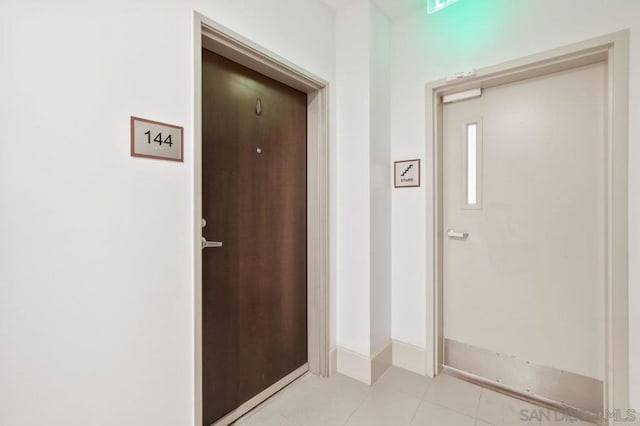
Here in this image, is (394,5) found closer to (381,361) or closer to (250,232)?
(250,232)

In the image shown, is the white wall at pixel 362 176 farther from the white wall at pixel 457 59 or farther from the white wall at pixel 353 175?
the white wall at pixel 457 59

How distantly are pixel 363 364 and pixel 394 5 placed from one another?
2.53 metres

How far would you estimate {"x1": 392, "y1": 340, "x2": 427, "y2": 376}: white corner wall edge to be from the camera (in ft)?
6.83

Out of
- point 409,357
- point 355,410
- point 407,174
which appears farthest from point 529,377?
point 407,174

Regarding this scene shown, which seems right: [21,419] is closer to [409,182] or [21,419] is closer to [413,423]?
[413,423]

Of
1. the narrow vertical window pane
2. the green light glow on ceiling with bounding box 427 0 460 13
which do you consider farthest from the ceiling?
the narrow vertical window pane

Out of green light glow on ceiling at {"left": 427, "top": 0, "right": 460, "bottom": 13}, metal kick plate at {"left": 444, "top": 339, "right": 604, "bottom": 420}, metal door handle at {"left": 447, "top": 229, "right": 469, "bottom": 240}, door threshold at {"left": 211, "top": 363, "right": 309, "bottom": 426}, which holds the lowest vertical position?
door threshold at {"left": 211, "top": 363, "right": 309, "bottom": 426}

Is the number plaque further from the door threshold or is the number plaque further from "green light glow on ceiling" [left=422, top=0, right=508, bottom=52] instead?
"green light glow on ceiling" [left=422, top=0, right=508, bottom=52]

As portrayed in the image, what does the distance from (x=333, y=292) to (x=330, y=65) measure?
165cm

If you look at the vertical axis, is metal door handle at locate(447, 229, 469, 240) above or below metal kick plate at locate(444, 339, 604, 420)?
above

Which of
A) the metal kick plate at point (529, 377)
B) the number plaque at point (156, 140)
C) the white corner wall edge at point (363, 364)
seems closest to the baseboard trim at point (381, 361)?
the white corner wall edge at point (363, 364)

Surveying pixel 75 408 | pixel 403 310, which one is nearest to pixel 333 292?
pixel 403 310

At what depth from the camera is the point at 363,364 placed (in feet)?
6.53

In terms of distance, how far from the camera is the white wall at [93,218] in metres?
0.91
